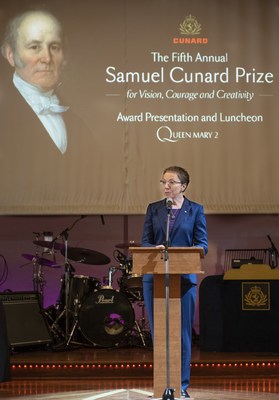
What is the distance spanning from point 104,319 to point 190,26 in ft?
10.1

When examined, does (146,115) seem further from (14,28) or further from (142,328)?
(142,328)

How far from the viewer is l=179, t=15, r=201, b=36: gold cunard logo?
791 centimetres

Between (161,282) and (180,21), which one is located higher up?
(180,21)

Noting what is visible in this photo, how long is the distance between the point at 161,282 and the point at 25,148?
3362 mm

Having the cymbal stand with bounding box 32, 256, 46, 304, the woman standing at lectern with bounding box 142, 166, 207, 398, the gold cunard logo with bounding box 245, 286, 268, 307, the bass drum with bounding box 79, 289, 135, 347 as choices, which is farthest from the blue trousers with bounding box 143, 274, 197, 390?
the cymbal stand with bounding box 32, 256, 46, 304

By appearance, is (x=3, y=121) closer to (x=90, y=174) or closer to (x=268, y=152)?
(x=90, y=174)

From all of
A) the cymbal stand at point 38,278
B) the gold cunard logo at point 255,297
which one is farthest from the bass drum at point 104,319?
the gold cunard logo at point 255,297

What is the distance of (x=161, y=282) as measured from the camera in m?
4.94

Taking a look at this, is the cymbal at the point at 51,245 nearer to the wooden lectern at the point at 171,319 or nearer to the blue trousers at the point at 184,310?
the blue trousers at the point at 184,310

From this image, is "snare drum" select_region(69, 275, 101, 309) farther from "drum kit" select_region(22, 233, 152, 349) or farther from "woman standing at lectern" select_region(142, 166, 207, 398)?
"woman standing at lectern" select_region(142, 166, 207, 398)

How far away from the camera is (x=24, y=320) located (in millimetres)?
7457

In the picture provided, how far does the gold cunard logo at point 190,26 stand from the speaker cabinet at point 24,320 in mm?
3065

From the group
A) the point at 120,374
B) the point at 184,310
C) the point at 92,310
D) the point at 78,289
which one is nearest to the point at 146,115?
the point at 78,289

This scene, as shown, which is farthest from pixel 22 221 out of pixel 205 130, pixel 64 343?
pixel 205 130
